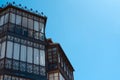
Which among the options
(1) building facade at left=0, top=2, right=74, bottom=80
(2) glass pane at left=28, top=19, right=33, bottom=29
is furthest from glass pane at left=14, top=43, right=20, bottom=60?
(2) glass pane at left=28, top=19, right=33, bottom=29

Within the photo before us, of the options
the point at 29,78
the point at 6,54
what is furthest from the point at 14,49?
the point at 29,78

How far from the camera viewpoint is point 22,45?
120 feet

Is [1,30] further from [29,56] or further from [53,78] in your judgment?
[53,78]

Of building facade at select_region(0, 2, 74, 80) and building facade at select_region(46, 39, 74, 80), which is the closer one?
building facade at select_region(0, 2, 74, 80)

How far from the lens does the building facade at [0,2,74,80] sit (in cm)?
3459

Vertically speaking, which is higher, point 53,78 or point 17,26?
point 17,26

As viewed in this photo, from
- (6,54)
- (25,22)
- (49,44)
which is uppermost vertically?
(25,22)

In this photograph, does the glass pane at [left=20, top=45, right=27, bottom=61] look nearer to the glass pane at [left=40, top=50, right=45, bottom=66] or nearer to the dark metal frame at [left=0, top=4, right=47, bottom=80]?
the dark metal frame at [left=0, top=4, right=47, bottom=80]

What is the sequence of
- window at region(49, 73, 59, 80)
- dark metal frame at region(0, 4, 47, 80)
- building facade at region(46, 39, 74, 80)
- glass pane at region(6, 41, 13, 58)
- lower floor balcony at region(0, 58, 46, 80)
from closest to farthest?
lower floor balcony at region(0, 58, 46, 80), dark metal frame at region(0, 4, 47, 80), glass pane at region(6, 41, 13, 58), window at region(49, 73, 59, 80), building facade at region(46, 39, 74, 80)

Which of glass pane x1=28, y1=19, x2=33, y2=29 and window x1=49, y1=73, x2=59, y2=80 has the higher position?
glass pane x1=28, y1=19, x2=33, y2=29

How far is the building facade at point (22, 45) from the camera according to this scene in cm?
3459

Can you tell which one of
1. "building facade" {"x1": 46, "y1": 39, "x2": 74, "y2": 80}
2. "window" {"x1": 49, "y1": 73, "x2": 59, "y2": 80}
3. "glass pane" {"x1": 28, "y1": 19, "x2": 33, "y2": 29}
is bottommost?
"window" {"x1": 49, "y1": 73, "x2": 59, "y2": 80}

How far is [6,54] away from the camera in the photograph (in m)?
34.8

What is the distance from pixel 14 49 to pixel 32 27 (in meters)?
4.74
